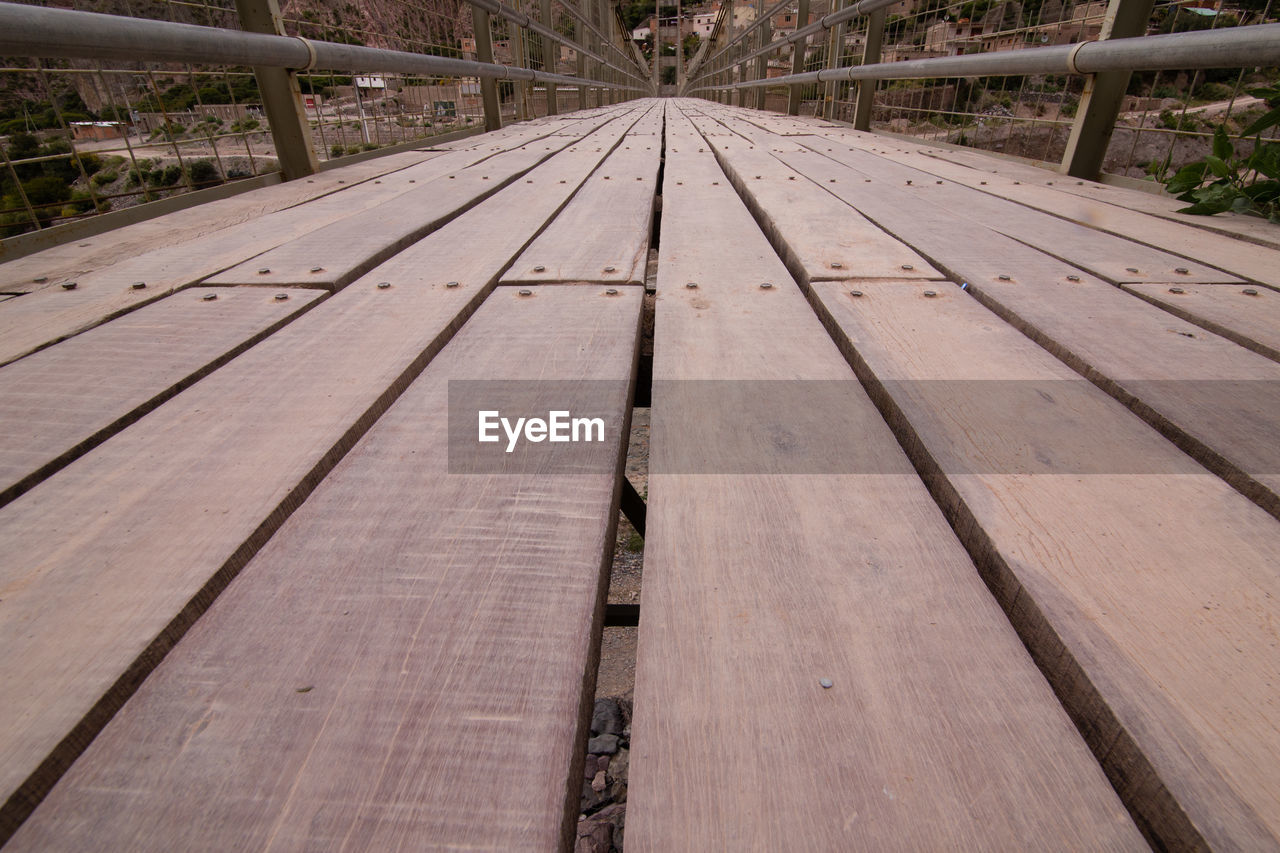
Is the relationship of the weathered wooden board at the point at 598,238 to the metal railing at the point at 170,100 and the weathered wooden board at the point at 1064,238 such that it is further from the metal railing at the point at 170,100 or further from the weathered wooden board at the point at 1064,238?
the metal railing at the point at 170,100

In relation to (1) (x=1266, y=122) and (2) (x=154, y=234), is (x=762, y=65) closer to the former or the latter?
(1) (x=1266, y=122)

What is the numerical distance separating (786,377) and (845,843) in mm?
531

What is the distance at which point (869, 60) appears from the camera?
4.81m

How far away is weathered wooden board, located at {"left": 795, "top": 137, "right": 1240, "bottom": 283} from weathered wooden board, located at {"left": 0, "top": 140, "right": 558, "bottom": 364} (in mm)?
1479

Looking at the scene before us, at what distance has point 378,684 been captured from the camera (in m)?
0.40

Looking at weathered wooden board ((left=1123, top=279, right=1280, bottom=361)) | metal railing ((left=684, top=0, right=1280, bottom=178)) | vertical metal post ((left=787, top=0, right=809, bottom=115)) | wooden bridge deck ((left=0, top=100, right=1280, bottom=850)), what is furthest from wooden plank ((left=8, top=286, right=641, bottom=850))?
vertical metal post ((left=787, top=0, right=809, bottom=115))

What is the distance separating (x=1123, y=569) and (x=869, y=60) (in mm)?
5430

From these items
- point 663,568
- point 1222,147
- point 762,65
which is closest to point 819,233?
point 663,568

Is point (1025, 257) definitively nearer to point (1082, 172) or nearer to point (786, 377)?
point (786, 377)

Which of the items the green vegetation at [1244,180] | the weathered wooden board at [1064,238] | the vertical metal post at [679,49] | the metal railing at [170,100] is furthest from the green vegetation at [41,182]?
the vertical metal post at [679,49]

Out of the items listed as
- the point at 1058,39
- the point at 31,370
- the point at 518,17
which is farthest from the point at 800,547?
the point at 518,17

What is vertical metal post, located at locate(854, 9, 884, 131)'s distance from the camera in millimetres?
4645

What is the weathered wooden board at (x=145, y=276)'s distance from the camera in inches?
36.6

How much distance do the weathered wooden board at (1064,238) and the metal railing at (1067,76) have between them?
0.71m
